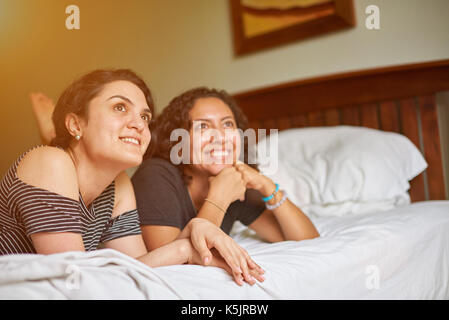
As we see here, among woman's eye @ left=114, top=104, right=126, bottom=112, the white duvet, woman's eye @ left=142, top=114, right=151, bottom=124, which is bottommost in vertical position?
the white duvet

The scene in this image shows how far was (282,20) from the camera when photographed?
1872 mm

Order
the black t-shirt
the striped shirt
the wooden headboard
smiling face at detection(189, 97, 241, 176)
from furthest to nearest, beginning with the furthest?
the wooden headboard, smiling face at detection(189, 97, 241, 176), the black t-shirt, the striped shirt

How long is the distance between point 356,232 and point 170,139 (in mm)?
569

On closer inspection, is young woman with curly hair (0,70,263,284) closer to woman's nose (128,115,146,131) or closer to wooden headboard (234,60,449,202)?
woman's nose (128,115,146,131)

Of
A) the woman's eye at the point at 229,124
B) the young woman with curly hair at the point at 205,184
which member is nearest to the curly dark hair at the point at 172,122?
the young woman with curly hair at the point at 205,184

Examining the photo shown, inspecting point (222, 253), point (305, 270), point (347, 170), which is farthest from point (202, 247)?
point (347, 170)

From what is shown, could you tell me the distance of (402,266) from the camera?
1005mm

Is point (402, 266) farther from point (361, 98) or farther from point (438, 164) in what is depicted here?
point (361, 98)

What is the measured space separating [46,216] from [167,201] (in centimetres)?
37

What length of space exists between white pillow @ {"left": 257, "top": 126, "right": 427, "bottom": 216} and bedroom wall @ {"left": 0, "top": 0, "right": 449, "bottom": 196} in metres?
0.36

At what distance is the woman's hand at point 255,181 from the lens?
106 cm

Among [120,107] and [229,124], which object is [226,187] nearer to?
[229,124]

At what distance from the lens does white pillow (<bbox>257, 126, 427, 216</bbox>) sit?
140cm

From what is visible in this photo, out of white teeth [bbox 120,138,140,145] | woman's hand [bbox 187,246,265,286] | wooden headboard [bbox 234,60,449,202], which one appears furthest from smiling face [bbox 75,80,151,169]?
wooden headboard [bbox 234,60,449,202]
